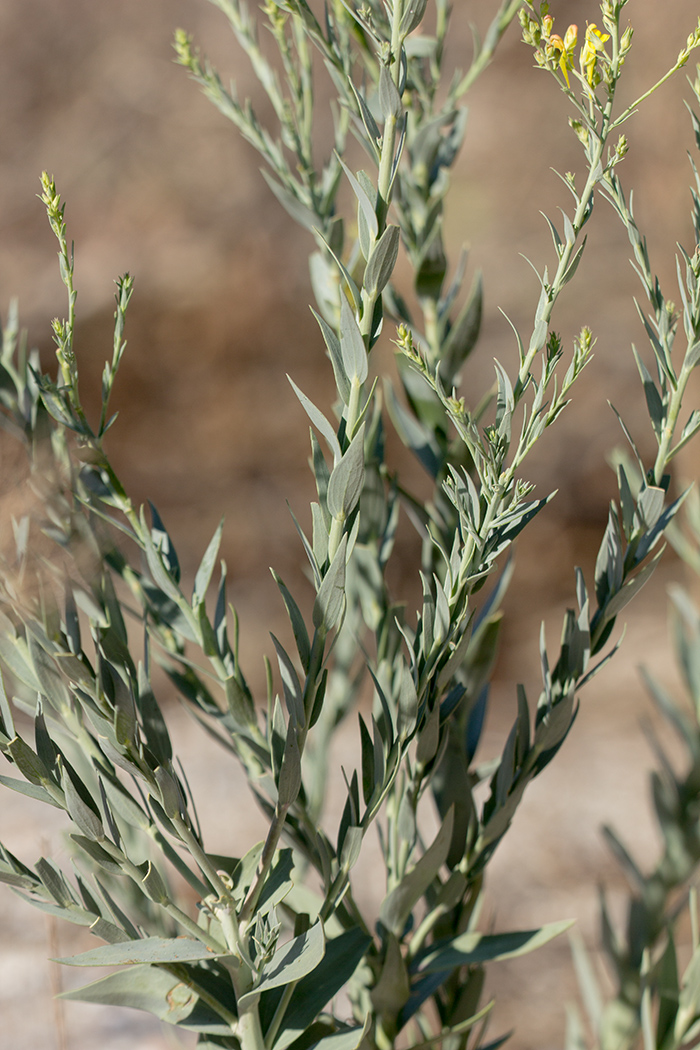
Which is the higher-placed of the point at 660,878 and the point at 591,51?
the point at 591,51

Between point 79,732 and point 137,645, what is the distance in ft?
3.24

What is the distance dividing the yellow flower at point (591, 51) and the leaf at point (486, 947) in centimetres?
20

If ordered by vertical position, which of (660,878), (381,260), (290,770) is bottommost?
(660,878)

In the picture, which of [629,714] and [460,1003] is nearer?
[460,1003]

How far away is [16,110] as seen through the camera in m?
1.19

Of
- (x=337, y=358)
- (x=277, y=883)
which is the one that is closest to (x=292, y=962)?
(x=277, y=883)

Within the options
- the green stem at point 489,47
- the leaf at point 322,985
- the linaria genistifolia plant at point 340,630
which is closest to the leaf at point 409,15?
the linaria genistifolia plant at point 340,630

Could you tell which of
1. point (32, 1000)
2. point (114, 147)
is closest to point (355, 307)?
point (32, 1000)

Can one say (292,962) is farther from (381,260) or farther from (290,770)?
(381,260)

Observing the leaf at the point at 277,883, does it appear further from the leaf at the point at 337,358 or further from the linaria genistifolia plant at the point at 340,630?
the leaf at the point at 337,358

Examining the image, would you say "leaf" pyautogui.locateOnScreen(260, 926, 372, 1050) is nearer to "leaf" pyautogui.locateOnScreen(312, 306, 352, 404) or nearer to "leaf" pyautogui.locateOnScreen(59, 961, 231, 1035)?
"leaf" pyautogui.locateOnScreen(59, 961, 231, 1035)

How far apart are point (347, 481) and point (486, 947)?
14cm

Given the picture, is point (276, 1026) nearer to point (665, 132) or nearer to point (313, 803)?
point (313, 803)

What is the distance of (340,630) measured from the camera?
224 mm
